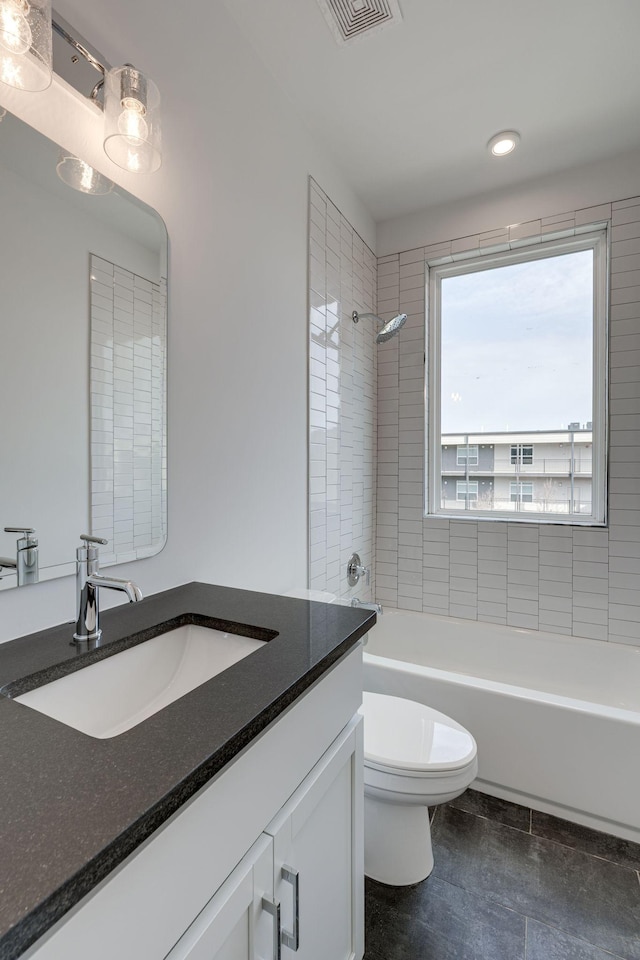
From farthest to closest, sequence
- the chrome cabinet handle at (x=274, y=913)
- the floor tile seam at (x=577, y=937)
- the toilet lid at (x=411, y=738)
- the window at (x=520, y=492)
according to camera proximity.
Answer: the window at (x=520, y=492) < the toilet lid at (x=411, y=738) < the floor tile seam at (x=577, y=937) < the chrome cabinet handle at (x=274, y=913)

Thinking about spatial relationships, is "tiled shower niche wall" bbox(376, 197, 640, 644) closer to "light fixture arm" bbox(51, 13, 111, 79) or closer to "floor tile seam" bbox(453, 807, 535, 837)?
"floor tile seam" bbox(453, 807, 535, 837)

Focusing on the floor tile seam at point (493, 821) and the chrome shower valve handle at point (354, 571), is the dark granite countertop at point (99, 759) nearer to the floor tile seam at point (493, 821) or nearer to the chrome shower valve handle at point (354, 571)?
the floor tile seam at point (493, 821)

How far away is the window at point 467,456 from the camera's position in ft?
8.65

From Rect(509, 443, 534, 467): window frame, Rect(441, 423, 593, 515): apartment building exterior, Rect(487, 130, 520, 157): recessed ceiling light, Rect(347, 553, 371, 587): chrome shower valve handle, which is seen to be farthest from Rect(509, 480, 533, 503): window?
Rect(487, 130, 520, 157): recessed ceiling light

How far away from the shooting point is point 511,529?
2.45 m

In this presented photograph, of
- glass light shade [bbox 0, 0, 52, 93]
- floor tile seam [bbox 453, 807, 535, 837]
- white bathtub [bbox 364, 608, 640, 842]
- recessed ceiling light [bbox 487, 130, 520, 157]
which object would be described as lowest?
floor tile seam [bbox 453, 807, 535, 837]

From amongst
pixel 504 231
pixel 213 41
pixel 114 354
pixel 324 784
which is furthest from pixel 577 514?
pixel 213 41

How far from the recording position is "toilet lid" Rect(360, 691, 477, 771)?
4.23 ft

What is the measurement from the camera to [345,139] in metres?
2.05

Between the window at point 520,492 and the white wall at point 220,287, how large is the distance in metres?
1.29

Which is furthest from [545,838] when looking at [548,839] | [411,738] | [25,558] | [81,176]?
[81,176]

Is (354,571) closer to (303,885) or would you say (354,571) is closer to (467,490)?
(467,490)

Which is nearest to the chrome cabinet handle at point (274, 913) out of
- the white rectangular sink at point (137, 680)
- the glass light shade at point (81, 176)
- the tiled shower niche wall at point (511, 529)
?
the white rectangular sink at point (137, 680)

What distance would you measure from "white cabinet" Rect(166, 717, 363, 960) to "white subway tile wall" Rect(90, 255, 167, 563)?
2.19ft
